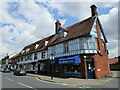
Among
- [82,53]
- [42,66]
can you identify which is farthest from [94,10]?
[42,66]

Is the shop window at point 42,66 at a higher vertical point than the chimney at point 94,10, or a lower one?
lower

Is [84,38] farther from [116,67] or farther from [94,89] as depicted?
[116,67]

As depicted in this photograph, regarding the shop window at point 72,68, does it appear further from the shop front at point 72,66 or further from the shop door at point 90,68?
the shop door at point 90,68

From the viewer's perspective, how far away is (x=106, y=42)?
75.7 ft

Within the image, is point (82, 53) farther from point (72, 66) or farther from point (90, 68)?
point (72, 66)

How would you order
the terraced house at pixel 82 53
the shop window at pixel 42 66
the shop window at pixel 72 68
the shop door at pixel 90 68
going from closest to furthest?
the shop door at pixel 90 68
the terraced house at pixel 82 53
the shop window at pixel 72 68
the shop window at pixel 42 66

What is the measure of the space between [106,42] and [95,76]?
10356 mm

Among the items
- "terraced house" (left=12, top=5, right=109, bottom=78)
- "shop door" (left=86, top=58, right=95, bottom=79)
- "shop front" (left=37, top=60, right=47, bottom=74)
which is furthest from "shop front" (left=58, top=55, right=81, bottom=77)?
"shop front" (left=37, top=60, right=47, bottom=74)

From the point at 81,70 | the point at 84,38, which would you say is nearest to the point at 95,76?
the point at 81,70

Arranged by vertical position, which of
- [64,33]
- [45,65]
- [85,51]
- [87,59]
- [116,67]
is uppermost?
[64,33]

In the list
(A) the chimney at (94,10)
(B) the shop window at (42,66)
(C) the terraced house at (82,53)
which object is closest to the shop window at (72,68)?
(C) the terraced house at (82,53)

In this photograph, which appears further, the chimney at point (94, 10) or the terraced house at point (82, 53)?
the chimney at point (94, 10)

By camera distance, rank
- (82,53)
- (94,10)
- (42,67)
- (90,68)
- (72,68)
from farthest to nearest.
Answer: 1. (42,67)
2. (94,10)
3. (72,68)
4. (82,53)
5. (90,68)

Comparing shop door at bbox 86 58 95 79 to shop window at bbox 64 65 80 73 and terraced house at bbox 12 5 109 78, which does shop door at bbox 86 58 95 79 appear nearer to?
terraced house at bbox 12 5 109 78
